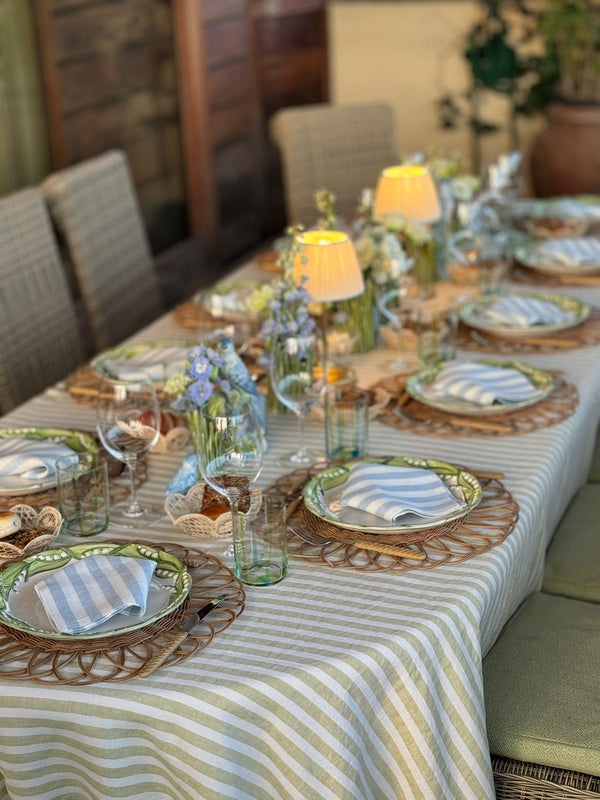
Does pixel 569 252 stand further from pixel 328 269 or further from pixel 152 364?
pixel 152 364

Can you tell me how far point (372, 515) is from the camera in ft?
5.03

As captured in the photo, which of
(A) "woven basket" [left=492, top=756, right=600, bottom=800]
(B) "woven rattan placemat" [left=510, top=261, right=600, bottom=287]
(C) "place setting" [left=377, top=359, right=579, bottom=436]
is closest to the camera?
(A) "woven basket" [left=492, top=756, right=600, bottom=800]

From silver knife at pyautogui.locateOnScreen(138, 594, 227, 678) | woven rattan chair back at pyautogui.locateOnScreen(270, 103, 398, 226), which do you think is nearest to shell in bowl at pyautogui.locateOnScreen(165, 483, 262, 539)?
silver knife at pyautogui.locateOnScreen(138, 594, 227, 678)

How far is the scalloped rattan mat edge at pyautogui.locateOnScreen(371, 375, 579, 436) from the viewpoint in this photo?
1.83 m

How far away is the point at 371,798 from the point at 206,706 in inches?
10.5

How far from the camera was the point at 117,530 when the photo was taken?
156 cm

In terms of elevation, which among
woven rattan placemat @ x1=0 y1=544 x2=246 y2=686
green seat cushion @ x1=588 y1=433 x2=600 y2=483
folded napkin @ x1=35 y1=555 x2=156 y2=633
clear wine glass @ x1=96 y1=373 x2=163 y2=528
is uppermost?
clear wine glass @ x1=96 y1=373 x2=163 y2=528

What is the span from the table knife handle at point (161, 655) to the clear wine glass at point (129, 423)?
0.35m

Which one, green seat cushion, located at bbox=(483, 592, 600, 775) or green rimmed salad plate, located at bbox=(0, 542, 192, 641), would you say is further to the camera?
green seat cushion, located at bbox=(483, 592, 600, 775)

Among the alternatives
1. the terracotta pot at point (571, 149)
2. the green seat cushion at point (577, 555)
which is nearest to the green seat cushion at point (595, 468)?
the green seat cushion at point (577, 555)

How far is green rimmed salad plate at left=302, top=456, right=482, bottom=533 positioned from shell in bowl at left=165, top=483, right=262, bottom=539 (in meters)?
0.11

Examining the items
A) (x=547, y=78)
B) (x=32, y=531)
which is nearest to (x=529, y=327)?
(x=32, y=531)

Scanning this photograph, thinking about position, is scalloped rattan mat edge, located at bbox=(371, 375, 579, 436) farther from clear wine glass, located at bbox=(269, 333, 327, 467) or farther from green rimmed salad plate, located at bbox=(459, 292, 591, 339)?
green rimmed salad plate, located at bbox=(459, 292, 591, 339)

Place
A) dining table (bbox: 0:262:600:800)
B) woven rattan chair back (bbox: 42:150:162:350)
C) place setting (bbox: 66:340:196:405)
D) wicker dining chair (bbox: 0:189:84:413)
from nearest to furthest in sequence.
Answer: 1. dining table (bbox: 0:262:600:800)
2. place setting (bbox: 66:340:196:405)
3. wicker dining chair (bbox: 0:189:84:413)
4. woven rattan chair back (bbox: 42:150:162:350)
